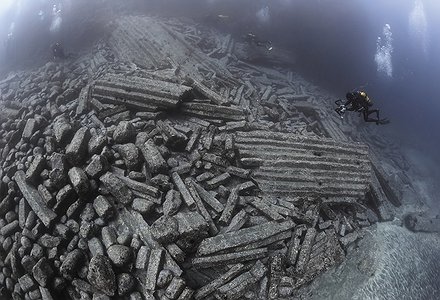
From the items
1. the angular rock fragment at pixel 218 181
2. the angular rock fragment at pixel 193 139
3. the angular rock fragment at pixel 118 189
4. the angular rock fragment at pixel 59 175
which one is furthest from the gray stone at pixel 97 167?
the angular rock fragment at pixel 218 181

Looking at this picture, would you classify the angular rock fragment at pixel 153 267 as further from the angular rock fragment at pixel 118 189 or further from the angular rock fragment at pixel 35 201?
the angular rock fragment at pixel 35 201

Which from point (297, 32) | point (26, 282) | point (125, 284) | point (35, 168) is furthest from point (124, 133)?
point (297, 32)

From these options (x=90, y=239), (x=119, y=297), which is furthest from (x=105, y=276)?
(x=90, y=239)

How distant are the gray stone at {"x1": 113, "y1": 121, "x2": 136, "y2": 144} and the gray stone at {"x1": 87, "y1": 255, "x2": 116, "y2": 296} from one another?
4.04 metres

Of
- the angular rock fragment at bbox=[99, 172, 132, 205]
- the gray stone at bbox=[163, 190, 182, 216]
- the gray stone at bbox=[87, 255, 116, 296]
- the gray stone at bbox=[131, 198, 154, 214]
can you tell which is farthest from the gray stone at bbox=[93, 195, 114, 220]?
the gray stone at bbox=[163, 190, 182, 216]

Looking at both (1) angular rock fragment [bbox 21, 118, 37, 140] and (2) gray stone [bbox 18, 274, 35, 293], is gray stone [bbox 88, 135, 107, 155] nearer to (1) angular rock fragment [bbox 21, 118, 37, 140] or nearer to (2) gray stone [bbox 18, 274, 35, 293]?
(1) angular rock fragment [bbox 21, 118, 37, 140]

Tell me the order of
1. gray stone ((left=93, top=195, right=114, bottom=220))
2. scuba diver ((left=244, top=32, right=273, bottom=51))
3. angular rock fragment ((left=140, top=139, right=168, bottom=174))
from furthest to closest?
scuba diver ((left=244, top=32, right=273, bottom=51)) < angular rock fragment ((left=140, top=139, right=168, bottom=174)) < gray stone ((left=93, top=195, right=114, bottom=220))

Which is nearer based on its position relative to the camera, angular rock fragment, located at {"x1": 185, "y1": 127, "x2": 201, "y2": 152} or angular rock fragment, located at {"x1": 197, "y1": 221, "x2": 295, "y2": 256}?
angular rock fragment, located at {"x1": 197, "y1": 221, "x2": 295, "y2": 256}

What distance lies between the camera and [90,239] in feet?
26.3

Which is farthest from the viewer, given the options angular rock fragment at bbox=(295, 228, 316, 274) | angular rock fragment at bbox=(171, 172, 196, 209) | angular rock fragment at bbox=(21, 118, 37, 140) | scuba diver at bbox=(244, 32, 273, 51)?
scuba diver at bbox=(244, 32, 273, 51)

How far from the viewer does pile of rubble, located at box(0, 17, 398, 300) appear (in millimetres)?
7449

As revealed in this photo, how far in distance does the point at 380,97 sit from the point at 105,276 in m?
29.7

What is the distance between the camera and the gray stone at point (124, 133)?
986 cm

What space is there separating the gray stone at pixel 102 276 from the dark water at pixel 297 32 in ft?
59.9
